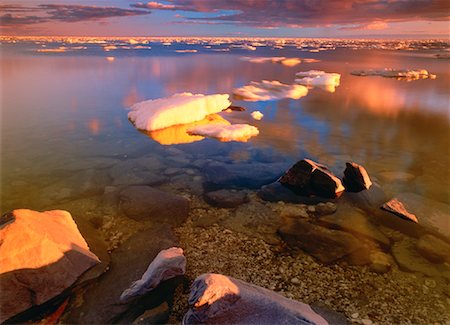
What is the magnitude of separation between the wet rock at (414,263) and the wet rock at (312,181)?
5.03ft

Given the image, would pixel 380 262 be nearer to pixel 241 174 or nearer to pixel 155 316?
pixel 155 316

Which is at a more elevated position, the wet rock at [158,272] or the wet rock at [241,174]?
the wet rock at [158,272]

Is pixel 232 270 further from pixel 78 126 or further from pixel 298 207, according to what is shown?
pixel 78 126

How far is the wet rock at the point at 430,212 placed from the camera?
5027mm

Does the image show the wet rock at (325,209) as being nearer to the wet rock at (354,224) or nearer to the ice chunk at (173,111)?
the wet rock at (354,224)

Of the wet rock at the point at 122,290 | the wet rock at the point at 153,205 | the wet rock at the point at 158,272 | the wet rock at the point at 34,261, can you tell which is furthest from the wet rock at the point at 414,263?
the wet rock at the point at 34,261

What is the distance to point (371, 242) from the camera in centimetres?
475

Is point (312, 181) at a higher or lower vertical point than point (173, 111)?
lower

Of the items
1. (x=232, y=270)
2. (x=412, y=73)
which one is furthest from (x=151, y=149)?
(x=412, y=73)

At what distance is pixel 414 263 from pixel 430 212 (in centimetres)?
159

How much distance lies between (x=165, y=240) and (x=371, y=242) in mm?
2992

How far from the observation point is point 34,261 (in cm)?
358

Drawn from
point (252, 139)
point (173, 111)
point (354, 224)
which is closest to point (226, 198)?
point (354, 224)

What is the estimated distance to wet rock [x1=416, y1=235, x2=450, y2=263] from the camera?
4430 millimetres
